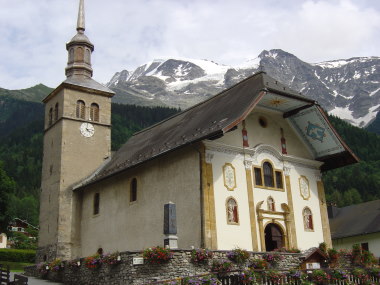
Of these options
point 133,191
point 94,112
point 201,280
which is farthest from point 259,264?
point 94,112

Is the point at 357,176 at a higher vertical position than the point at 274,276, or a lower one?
higher

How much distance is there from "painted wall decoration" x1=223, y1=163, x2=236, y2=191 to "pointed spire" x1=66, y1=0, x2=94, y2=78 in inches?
747

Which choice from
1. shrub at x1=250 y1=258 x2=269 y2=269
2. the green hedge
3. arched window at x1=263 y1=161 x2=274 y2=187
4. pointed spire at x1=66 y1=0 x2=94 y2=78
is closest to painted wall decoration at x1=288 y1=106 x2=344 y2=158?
arched window at x1=263 y1=161 x2=274 y2=187

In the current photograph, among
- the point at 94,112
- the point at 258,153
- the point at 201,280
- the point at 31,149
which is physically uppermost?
the point at 31,149

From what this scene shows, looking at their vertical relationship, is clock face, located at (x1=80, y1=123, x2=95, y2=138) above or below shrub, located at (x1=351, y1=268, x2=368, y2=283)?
above

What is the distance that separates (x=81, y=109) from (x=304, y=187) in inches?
696

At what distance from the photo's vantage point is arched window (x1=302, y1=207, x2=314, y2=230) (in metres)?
27.7

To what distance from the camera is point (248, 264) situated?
2070cm

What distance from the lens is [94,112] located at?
125 feet

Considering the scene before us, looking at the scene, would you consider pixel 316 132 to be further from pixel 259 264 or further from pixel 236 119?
pixel 259 264

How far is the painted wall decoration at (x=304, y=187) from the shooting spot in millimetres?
28391

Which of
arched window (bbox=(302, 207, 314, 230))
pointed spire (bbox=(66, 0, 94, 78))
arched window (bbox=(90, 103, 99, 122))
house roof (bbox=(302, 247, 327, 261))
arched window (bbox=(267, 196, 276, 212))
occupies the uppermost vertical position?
pointed spire (bbox=(66, 0, 94, 78))

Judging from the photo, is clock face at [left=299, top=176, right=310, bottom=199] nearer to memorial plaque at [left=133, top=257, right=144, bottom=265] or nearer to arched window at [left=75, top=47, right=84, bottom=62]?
memorial plaque at [left=133, top=257, right=144, bottom=265]

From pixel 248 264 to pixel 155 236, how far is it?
6.46 m
